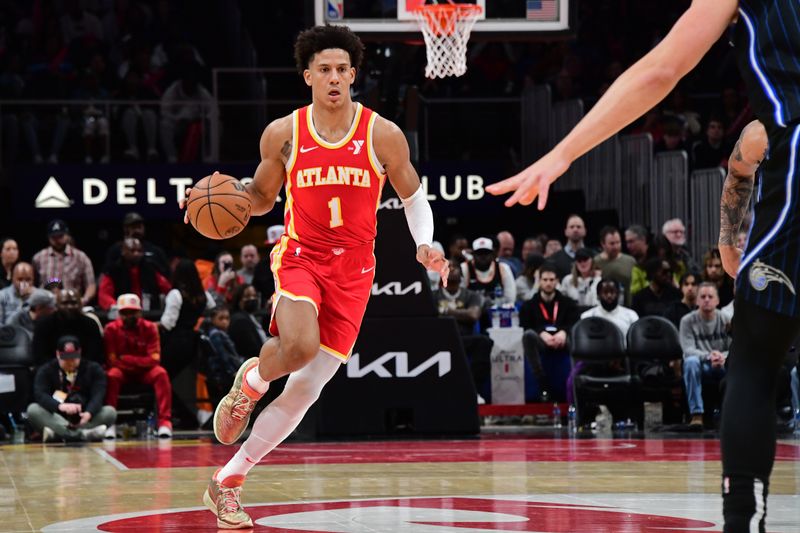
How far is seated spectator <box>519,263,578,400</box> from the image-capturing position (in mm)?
14227

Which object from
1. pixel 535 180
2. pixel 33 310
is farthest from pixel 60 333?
pixel 535 180

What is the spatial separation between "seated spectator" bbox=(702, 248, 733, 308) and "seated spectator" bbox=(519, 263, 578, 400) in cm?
149

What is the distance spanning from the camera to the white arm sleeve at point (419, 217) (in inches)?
253

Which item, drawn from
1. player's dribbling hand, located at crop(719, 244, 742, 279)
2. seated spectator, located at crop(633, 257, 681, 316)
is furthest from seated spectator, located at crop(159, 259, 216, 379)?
player's dribbling hand, located at crop(719, 244, 742, 279)

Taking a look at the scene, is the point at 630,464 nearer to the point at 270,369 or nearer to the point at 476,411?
the point at 476,411

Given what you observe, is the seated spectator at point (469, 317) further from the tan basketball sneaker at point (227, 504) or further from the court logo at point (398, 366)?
the tan basketball sneaker at point (227, 504)

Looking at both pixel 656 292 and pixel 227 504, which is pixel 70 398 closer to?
pixel 656 292

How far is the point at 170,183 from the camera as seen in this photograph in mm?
17625

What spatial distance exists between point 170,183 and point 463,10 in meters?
7.36

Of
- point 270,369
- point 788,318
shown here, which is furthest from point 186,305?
point 788,318

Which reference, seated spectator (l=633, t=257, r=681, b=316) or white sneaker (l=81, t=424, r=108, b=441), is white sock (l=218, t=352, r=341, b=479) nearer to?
white sneaker (l=81, t=424, r=108, b=441)

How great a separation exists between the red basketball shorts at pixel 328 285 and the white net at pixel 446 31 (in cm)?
495

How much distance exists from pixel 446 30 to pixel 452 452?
11.7ft

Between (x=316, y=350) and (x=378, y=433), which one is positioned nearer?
(x=316, y=350)
